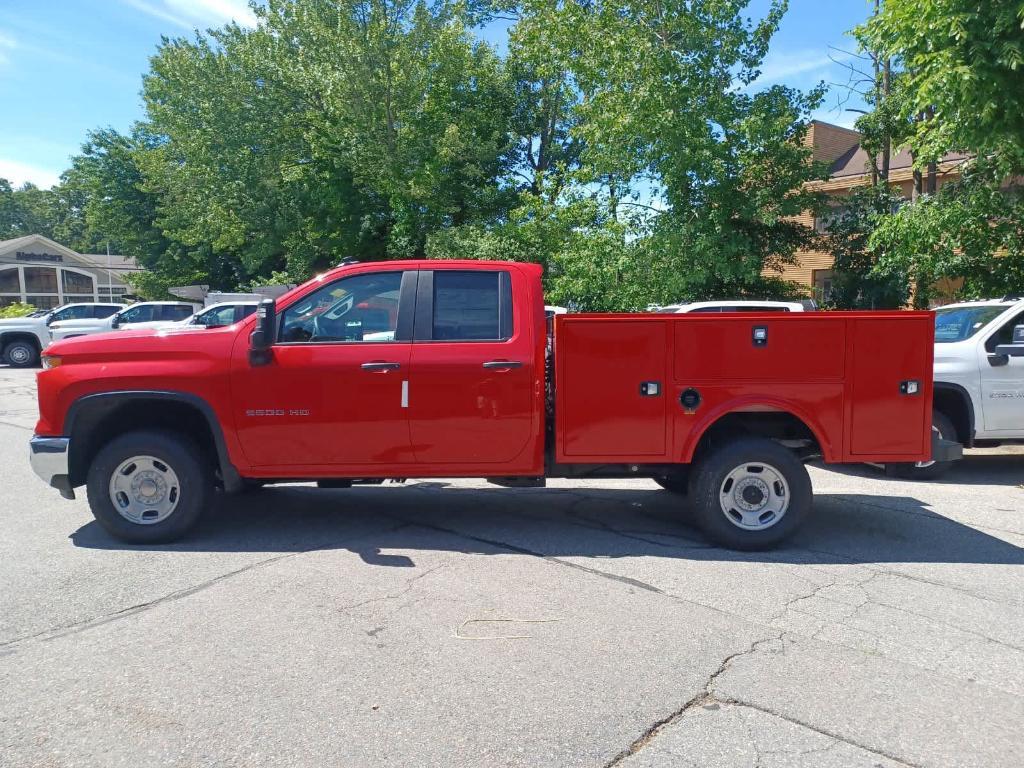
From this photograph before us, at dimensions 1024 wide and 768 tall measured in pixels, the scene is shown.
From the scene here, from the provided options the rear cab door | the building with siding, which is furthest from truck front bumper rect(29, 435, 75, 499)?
the building with siding

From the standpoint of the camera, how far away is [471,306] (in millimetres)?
5984

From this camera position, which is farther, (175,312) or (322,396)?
(175,312)

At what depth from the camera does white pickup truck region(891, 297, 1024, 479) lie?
8.20m

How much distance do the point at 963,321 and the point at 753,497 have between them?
4.74m

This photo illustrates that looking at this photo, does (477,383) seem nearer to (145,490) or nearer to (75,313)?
(145,490)

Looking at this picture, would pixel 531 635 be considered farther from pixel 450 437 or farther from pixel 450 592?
pixel 450 437

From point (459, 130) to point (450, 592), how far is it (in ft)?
68.9

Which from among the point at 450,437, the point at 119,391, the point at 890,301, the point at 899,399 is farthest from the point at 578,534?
the point at 890,301

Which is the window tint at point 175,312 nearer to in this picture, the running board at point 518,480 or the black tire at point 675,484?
the black tire at point 675,484

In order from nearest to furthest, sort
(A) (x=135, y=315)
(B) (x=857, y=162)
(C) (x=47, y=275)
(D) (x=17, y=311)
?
1. (A) (x=135, y=315)
2. (B) (x=857, y=162)
3. (D) (x=17, y=311)
4. (C) (x=47, y=275)

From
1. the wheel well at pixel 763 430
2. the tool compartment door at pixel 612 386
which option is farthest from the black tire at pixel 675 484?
Answer: the tool compartment door at pixel 612 386

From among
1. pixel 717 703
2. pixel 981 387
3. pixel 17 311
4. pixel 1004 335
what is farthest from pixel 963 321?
pixel 17 311

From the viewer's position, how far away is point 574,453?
584 centimetres

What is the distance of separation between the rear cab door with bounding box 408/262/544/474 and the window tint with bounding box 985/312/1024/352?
5360 millimetres
